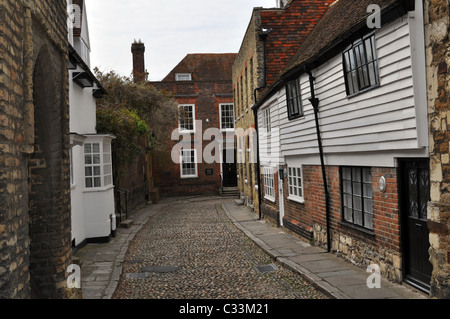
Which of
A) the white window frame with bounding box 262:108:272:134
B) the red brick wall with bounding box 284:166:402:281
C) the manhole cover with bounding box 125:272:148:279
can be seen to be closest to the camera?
the red brick wall with bounding box 284:166:402:281

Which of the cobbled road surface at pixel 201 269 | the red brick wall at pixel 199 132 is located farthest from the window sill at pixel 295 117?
the red brick wall at pixel 199 132

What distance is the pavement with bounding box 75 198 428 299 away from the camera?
6852 millimetres

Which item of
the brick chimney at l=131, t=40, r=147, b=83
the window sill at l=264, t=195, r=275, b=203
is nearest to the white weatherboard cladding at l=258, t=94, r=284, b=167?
the window sill at l=264, t=195, r=275, b=203

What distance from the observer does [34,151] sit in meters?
5.47

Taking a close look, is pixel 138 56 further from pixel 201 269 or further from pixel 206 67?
pixel 201 269

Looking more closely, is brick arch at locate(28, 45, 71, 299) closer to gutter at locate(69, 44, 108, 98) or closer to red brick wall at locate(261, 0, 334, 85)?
gutter at locate(69, 44, 108, 98)

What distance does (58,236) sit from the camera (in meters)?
5.58

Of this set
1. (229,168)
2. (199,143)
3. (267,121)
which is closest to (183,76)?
(199,143)

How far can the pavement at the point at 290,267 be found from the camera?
6.85m

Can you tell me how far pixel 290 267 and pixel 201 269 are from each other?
1910 mm

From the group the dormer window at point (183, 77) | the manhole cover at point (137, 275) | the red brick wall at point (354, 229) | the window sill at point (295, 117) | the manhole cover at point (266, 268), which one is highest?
the dormer window at point (183, 77)

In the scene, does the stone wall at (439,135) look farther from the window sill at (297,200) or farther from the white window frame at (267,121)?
the white window frame at (267,121)

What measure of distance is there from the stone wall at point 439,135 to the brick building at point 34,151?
490 centimetres

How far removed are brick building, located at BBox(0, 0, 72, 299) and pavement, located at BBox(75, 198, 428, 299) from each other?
6.97 ft
